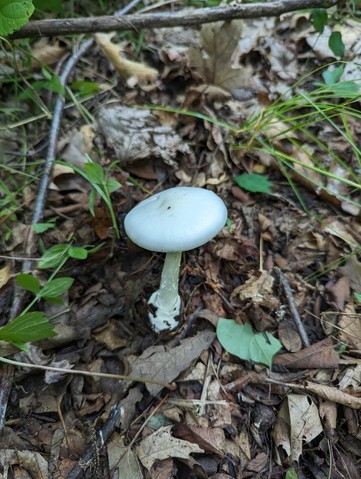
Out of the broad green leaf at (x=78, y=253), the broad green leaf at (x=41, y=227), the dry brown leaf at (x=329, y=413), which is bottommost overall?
the dry brown leaf at (x=329, y=413)

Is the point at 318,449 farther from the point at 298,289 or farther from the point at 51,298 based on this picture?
the point at 51,298

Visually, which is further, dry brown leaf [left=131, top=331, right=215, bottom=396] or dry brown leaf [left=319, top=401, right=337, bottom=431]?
dry brown leaf [left=131, top=331, right=215, bottom=396]

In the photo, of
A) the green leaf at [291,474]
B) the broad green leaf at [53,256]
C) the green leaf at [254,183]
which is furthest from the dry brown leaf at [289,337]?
the broad green leaf at [53,256]

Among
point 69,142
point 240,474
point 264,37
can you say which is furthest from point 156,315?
point 264,37

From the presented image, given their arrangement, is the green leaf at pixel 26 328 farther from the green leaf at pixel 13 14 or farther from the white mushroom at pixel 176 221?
the green leaf at pixel 13 14

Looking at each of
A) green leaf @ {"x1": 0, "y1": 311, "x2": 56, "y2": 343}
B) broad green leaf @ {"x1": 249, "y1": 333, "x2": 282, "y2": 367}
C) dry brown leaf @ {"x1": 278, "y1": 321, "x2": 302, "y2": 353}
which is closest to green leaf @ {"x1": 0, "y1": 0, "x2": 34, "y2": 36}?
green leaf @ {"x1": 0, "y1": 311, "x2": 56, "y2": 343}

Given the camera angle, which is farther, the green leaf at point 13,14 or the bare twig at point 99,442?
the green leaf at point 13,14

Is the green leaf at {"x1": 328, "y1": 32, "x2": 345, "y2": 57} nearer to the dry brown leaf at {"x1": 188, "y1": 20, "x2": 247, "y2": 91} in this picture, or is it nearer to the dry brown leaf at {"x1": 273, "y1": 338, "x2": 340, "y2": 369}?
the dry brown leaf at {"x1": 188, "y1": 20, "x2": 247, "y2": 91}
